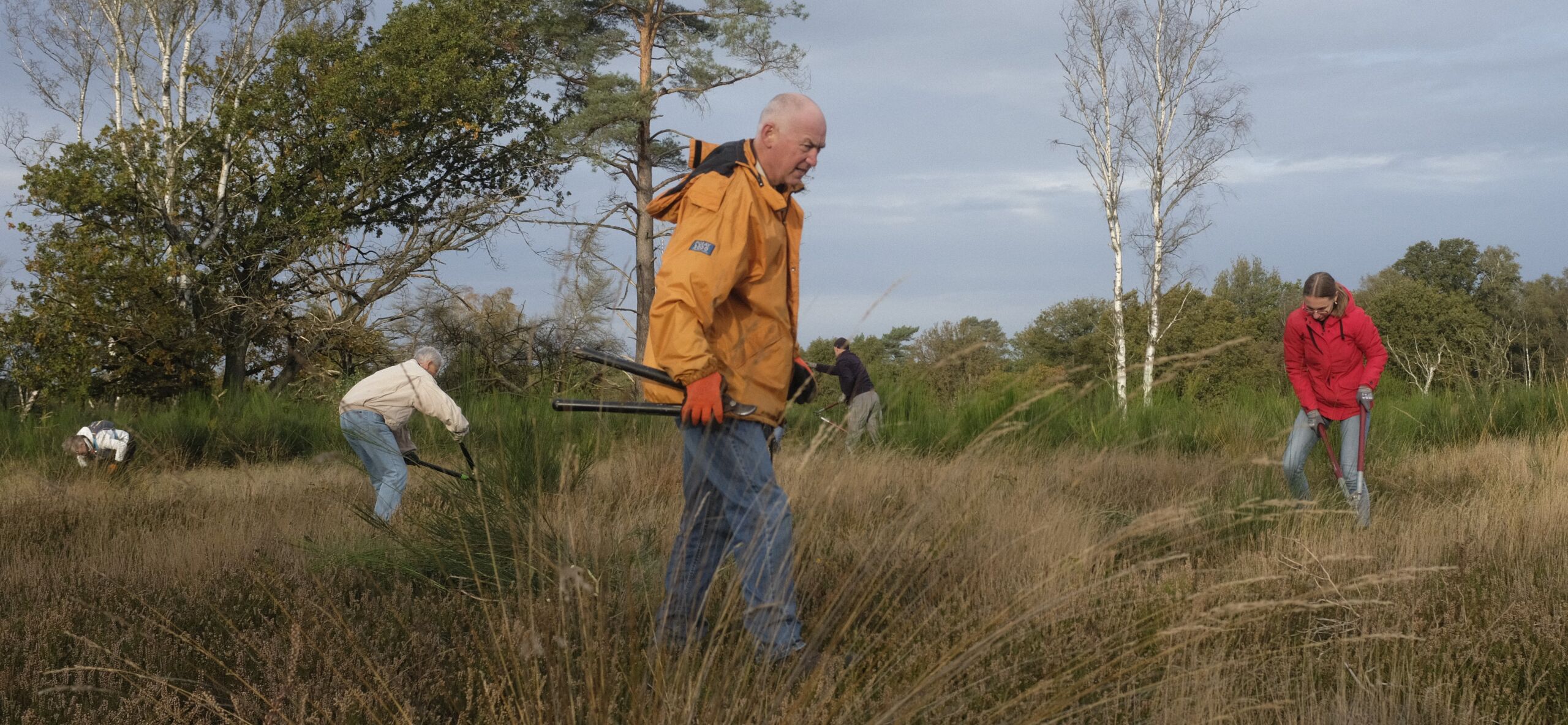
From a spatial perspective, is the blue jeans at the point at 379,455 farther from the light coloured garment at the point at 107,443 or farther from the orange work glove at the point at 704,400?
the orange work glove at the point at 704,400

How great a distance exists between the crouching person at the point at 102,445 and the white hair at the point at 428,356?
157 inches

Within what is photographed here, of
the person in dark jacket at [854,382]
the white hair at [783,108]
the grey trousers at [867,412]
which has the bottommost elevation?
the grey trousers at [867,412]

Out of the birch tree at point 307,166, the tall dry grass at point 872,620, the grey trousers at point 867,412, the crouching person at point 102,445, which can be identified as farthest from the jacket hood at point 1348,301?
the birch tree at point 307,166

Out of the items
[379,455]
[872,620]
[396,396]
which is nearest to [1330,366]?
[872,620]

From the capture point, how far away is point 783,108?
3.52 m

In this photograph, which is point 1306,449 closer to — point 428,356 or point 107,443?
point 428,356

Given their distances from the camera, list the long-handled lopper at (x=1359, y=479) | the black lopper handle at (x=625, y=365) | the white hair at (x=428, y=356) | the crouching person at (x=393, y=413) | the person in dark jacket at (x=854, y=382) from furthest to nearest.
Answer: the person in dark jacket at (x=854, y=382) → the white hair at (x=428, y=356) → the crouching person at (x=393, y=413) → the long-handled lopper at (x=1359, y=479) → the black lopper handle at (x=625, y=365)

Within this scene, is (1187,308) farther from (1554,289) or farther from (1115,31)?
(1554,289)

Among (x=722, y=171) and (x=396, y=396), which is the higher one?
(x=722, y=171)

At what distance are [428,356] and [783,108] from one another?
587 cm

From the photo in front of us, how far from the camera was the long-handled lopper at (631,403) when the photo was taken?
304 cm

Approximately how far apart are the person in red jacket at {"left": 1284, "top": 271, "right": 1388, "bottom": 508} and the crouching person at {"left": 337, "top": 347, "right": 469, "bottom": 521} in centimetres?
516

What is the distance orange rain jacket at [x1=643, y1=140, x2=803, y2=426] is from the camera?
10.6 ft

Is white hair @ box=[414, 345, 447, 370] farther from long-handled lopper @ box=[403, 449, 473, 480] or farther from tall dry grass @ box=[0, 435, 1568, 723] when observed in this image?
tall dry grass @ box=[0, 435, 1568, 723]
